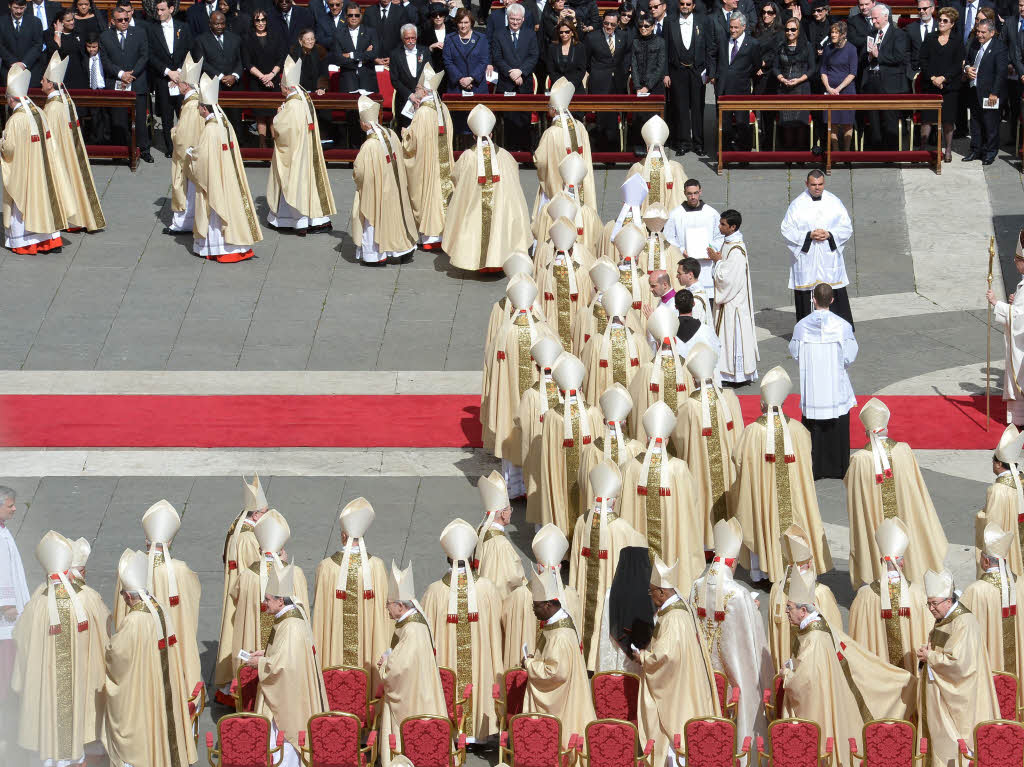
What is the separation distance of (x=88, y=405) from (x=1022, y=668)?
9.90m

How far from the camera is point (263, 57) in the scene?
25.8 meters

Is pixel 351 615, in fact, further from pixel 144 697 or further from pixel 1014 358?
pixel 1014 358

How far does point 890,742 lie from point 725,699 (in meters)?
1.39

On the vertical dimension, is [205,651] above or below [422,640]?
below

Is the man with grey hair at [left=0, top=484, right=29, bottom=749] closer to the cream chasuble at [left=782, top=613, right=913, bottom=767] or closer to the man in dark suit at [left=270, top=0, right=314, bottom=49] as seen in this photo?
the cream chasuble at [left=782, top=613, right=913, bottom=767]

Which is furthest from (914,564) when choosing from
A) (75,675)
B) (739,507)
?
(75,675)

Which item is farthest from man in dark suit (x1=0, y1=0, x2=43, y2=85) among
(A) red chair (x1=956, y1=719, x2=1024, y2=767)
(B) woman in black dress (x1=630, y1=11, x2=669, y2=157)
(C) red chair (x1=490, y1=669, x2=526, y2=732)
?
(A) red chair (x1=956, y1=719, x2=1024, y2=767)

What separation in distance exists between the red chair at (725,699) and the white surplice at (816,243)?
7.24m

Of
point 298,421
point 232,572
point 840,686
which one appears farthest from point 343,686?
point 298,421

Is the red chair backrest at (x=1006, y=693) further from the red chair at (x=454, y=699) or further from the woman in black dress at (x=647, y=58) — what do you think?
the woman in black dress at (x=647, y=58)

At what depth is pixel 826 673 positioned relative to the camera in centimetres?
1319

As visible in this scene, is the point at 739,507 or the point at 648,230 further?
the point at 648,230

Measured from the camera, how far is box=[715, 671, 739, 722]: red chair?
1380 centimetres

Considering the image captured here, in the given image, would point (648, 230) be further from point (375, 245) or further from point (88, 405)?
point (88, 405)
